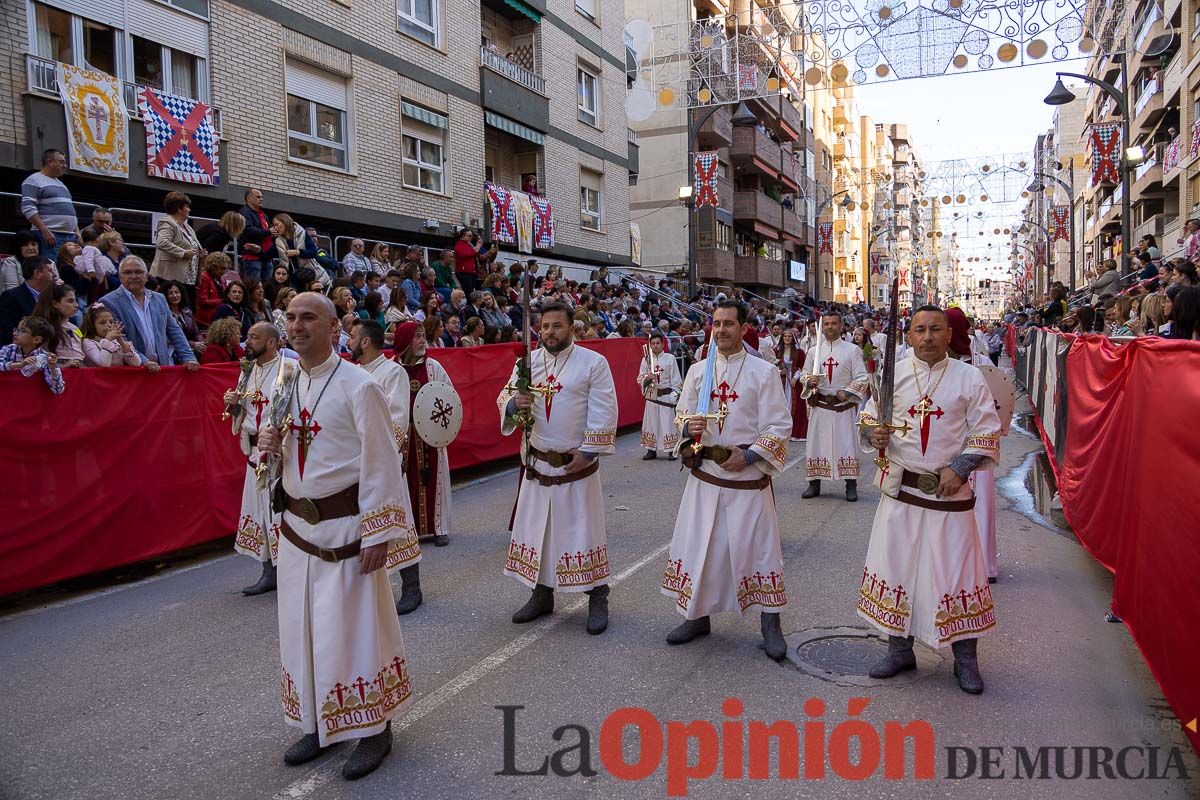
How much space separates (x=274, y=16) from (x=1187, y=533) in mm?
15217

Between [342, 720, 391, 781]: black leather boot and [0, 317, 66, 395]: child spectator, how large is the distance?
4.72 meters

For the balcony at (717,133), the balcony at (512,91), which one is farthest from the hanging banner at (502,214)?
the balcony at (717,133)

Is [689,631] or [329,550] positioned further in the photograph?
[689,631]

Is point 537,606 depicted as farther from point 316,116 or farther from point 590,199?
point 590,199

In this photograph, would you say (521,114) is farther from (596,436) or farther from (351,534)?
(351,534)

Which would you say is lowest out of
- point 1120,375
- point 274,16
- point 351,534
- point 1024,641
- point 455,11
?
point 1024,641

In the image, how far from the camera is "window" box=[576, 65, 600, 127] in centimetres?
2616

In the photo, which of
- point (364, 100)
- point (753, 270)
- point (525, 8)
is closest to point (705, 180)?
point (525, 8)

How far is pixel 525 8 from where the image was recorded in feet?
73.4

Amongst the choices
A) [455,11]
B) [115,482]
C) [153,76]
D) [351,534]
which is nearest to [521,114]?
[455,11]

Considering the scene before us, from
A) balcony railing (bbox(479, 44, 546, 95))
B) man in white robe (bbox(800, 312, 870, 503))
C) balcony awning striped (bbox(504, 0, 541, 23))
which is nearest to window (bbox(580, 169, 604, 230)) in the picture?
balcony railing (bbox(479, 44, 546, 95))

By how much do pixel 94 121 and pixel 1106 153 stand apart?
22654 millimetres

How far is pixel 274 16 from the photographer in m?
14.6

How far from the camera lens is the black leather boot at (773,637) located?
507 centimetres
